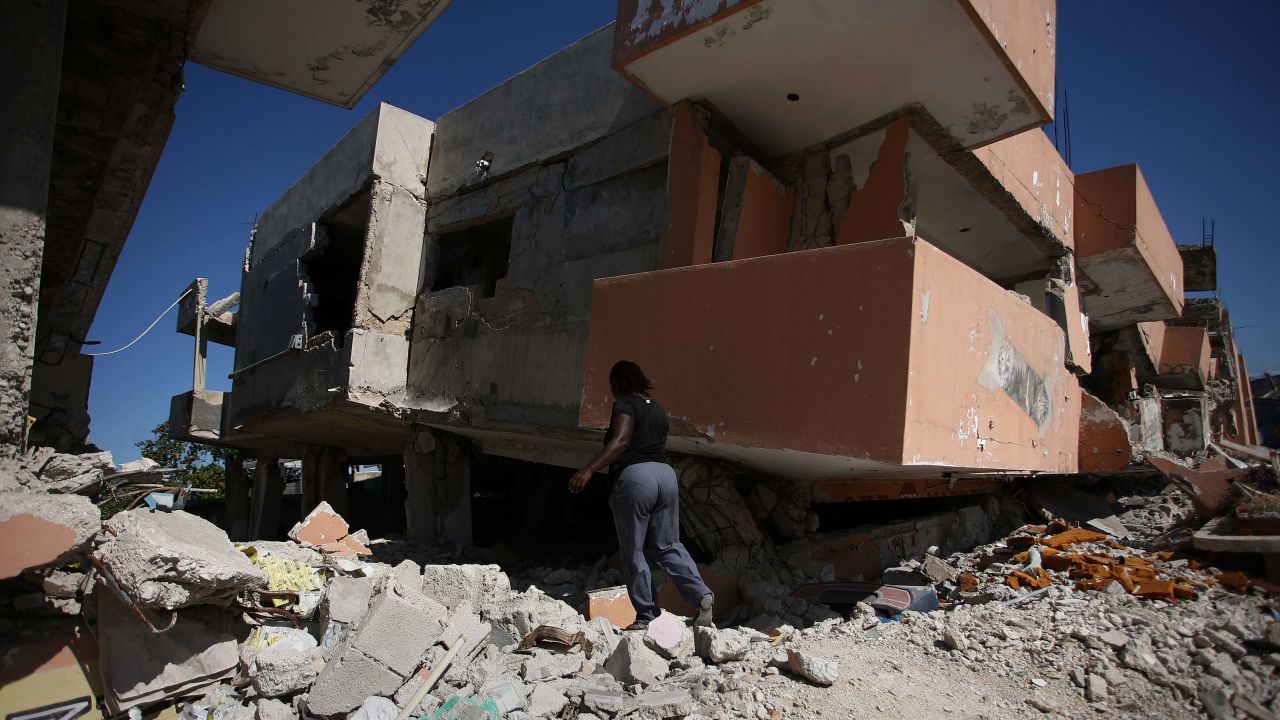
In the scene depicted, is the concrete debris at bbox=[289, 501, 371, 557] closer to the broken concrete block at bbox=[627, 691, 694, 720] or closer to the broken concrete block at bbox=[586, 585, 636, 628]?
the broken concrete block at bbox=[586, 585, 636, 628]

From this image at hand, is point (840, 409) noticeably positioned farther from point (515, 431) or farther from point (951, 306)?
point (515, 431)

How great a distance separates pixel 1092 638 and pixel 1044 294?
640 centimetres

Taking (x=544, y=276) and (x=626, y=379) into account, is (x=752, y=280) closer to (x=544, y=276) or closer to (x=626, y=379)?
(x=626, y=379)

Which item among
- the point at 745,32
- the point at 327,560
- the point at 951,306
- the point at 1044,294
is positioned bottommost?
the point at 327,560

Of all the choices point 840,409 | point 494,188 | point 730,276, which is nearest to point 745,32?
point 730,276

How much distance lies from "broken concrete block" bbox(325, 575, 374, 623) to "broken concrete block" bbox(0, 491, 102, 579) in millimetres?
1191

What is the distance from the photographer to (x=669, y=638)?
3.36 m

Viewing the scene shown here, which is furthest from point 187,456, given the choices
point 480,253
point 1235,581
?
point 1235,581

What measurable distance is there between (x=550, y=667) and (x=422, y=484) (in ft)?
15.8

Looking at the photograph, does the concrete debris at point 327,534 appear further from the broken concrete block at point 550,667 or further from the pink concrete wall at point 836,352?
the broken concrete block at point 550,667

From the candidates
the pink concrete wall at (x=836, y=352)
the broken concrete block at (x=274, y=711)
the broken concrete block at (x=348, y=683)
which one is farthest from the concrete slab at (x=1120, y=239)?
the broken concrete block at (x=274, y=711)

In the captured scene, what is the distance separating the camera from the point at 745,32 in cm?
442

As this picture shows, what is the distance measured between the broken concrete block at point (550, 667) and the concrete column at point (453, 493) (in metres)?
4.50

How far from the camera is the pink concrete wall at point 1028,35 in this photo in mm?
4270
